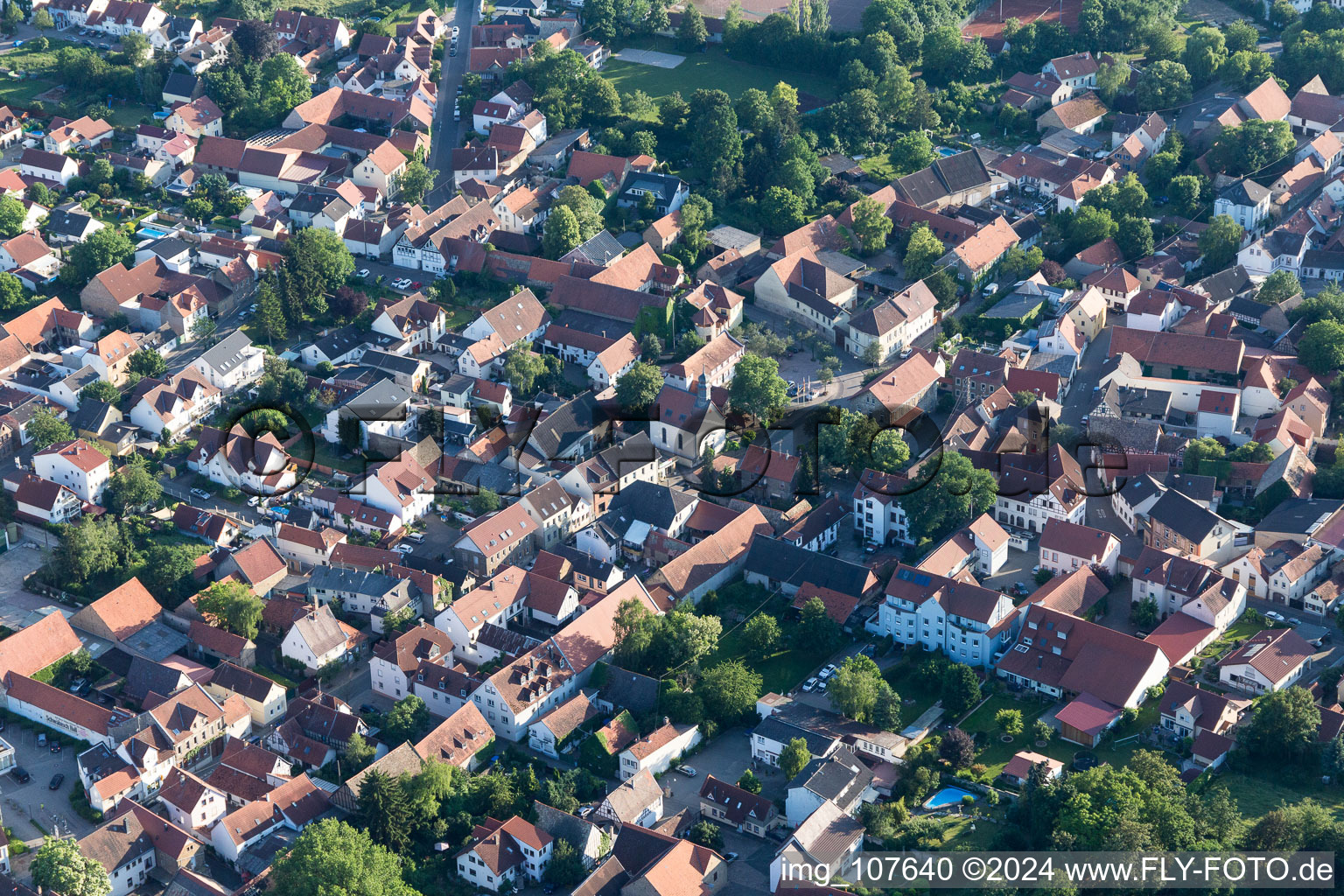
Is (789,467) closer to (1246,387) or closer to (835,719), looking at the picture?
(835,719)

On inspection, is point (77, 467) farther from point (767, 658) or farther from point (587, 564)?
point (767, 658)

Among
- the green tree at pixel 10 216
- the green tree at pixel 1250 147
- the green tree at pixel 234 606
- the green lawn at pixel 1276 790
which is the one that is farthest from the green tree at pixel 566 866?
the green tree at pixel 1250 147

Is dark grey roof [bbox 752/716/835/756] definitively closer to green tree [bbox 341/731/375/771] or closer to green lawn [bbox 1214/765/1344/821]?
green lawn [bbox 1214/765/1344/821]

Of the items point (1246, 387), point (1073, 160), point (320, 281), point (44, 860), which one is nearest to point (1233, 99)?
point (1073, 160)

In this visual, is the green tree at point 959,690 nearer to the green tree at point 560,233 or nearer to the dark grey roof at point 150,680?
the dark grey roof at point 150,680

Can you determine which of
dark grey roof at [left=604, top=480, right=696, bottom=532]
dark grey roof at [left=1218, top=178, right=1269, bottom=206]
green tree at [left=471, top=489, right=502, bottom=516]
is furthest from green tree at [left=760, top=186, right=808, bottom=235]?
green tree at [left=471, top=489, right=502, bottom=516]

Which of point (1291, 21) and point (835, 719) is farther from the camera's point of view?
point (1291, 21)
